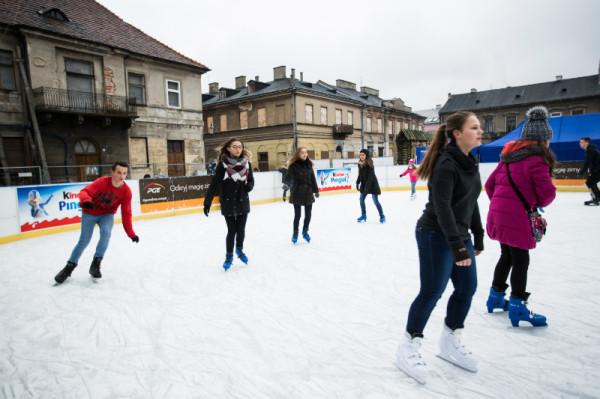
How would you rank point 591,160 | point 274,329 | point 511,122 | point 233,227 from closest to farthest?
point 274,329 < point 233,227 < point 591,160 < point 511,122

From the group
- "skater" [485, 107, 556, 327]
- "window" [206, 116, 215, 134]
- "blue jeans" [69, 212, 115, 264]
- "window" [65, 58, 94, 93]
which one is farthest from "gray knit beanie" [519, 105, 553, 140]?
"window" [206, 116, 215, 134]

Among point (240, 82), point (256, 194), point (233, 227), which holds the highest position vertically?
point (240, 82)

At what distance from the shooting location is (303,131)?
28.5 meters

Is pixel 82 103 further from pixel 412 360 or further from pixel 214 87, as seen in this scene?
pixel 214 87

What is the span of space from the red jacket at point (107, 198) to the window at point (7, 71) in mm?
13838

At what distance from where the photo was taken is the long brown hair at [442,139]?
7.28ft

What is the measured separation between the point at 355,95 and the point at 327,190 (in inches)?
932

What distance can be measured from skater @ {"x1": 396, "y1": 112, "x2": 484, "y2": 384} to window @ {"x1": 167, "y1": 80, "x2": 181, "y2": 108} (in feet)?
64.9

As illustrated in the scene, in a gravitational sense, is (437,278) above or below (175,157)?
below

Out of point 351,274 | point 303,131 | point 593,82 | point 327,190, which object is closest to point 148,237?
point 351,274

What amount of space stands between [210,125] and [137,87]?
48.8ft

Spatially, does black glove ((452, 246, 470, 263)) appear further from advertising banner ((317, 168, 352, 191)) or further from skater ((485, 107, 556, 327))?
advertising banner ((317, 168, 352, 191))

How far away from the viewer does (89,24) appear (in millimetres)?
17234

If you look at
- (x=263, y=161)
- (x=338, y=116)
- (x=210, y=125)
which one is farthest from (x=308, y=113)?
(x=210, y=125)
